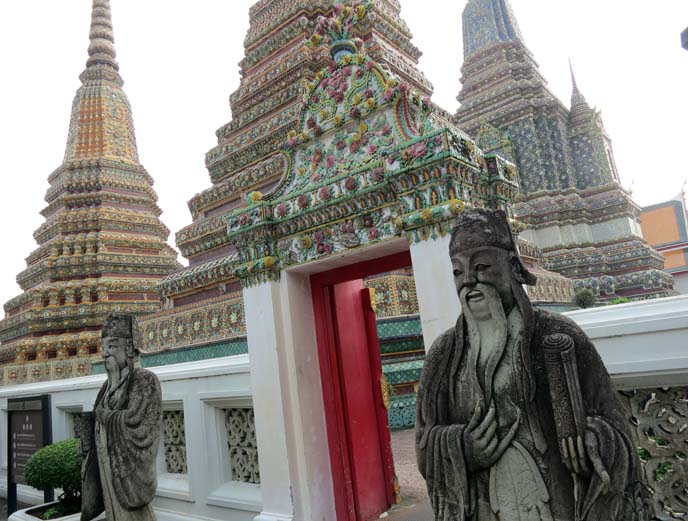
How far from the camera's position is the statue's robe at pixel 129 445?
13.8 ft

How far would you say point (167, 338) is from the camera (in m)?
11.5

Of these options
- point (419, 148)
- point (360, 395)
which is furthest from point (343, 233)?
point (360, 395)

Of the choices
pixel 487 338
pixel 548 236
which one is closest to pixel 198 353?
pixel 487 338

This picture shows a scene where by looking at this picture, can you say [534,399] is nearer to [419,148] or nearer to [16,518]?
[419,148]

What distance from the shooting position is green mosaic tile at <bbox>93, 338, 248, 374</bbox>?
991cm

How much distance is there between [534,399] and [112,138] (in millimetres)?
20815

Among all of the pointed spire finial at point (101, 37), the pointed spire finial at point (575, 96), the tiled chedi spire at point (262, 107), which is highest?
the pointed spire finial at point (101, 37)

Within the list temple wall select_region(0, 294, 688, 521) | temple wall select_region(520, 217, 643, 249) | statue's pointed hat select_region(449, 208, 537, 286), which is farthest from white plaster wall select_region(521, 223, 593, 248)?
statue's pointed hat select_region(449, 208, 537, 286)

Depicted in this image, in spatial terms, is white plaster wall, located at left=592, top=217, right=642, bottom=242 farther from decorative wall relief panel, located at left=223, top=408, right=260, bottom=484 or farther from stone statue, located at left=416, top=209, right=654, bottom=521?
stone statue, located at left=416, top=209, right=654, bottom=521

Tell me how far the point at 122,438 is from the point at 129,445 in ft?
0.27

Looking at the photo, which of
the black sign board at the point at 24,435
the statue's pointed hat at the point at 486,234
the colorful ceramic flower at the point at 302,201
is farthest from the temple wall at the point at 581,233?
the statue's pointed hat at the point at 486,234

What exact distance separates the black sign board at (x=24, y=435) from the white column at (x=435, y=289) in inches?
270

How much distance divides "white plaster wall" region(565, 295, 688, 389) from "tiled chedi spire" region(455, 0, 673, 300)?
14.2 m

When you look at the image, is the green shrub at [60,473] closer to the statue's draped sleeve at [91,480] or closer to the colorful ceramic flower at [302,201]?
the statue's draped sleeve at [91,480]
